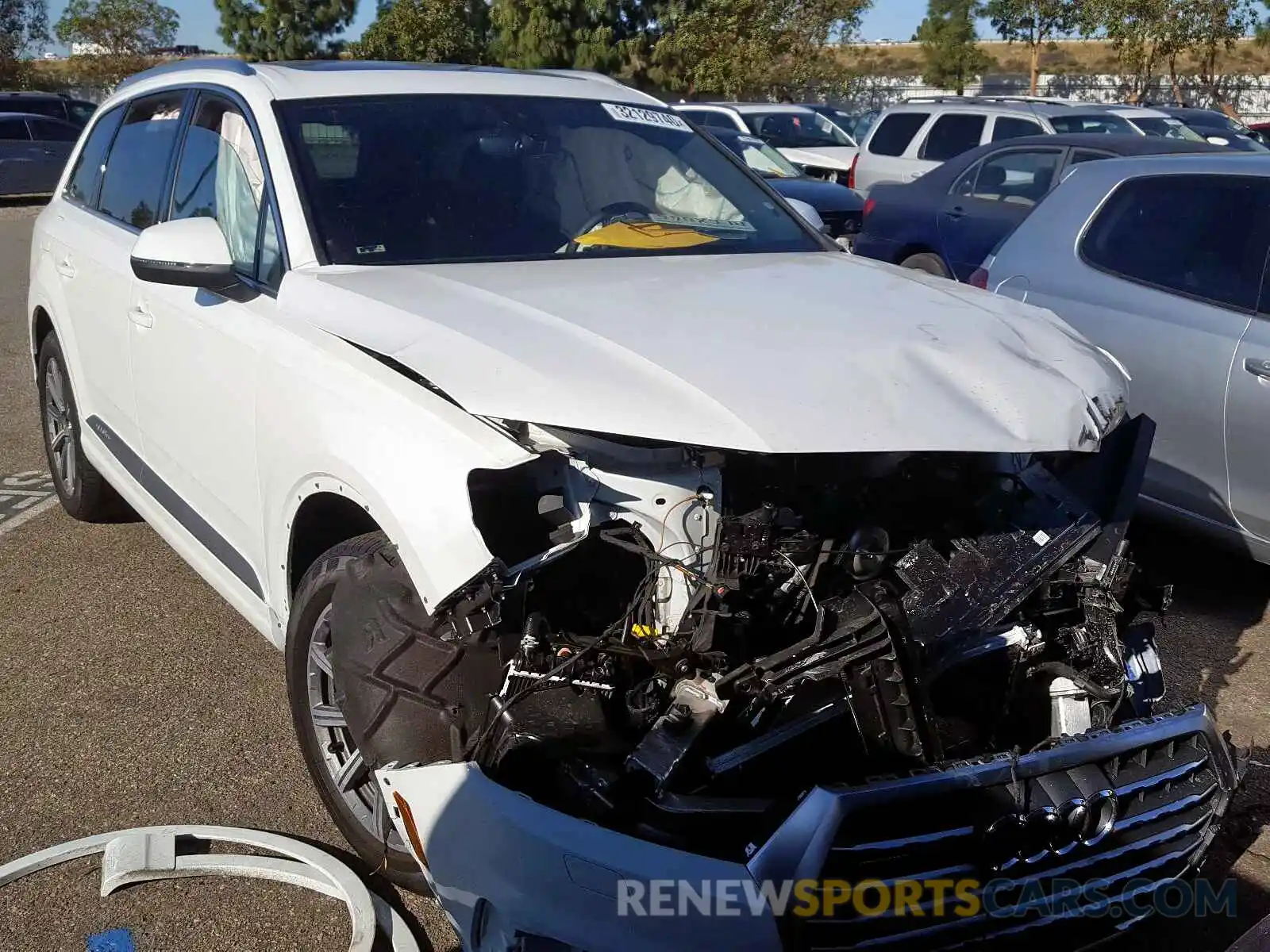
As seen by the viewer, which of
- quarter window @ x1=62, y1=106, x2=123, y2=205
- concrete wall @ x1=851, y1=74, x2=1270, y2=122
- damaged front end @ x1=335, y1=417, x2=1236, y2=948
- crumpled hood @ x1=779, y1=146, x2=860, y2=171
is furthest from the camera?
concrete wall @ x1=851, y1=74, x2=1270, y2=122

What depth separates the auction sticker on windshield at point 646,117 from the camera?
424cm

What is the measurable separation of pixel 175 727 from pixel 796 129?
16.2m

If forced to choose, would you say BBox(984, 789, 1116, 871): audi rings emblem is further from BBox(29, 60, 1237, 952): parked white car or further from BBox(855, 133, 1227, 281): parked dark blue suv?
BBox(855, 133, 1227, 281): parked dark blue suv

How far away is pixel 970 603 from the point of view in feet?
8.89

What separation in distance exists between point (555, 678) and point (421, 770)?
1.05 ft

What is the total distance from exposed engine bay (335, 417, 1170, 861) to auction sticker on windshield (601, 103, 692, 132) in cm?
188

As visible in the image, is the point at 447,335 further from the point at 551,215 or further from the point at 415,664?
the point at 551,215

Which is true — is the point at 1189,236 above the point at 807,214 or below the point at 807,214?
below

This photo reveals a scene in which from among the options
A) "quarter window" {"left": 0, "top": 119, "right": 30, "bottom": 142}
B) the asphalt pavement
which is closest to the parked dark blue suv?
the asphalt pavement

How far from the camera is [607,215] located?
388 cm

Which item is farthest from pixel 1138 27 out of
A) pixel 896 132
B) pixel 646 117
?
pixel 646 117

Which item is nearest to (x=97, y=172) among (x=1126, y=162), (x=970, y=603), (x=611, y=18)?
(x=970, y=603)

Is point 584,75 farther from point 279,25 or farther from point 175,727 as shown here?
point 279,25

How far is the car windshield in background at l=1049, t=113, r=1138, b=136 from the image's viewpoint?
12.5 m
